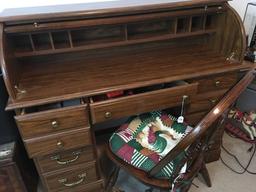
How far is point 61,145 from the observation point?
1036 mm

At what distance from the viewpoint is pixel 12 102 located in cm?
91

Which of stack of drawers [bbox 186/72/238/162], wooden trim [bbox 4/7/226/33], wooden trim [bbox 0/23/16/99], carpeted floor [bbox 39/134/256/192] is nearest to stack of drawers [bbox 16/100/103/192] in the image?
wooden trim [bbox 0/23/16/99]

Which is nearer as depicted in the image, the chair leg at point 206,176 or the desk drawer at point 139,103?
the desk drawer at point 139,103

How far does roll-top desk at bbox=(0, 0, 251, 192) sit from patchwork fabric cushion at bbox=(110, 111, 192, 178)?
Result: 0.36 feet

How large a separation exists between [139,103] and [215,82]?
1.49ft

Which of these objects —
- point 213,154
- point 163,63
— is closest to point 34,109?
point 163,63

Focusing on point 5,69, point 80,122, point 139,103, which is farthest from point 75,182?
point 5,69

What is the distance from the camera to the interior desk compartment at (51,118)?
933mm

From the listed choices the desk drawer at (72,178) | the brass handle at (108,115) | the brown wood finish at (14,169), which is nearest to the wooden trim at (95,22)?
the brass handle at (108,115)

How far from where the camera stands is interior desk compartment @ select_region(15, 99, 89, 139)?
3.06 ft

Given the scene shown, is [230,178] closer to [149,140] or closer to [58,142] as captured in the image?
[149,140]

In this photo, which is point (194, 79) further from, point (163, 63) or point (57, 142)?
point (57, 142)

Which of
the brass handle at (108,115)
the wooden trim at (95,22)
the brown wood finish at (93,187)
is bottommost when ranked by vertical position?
the brown wood finish at (93,187)

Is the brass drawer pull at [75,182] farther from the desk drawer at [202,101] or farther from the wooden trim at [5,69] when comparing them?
the desk drawer at [202,101]
